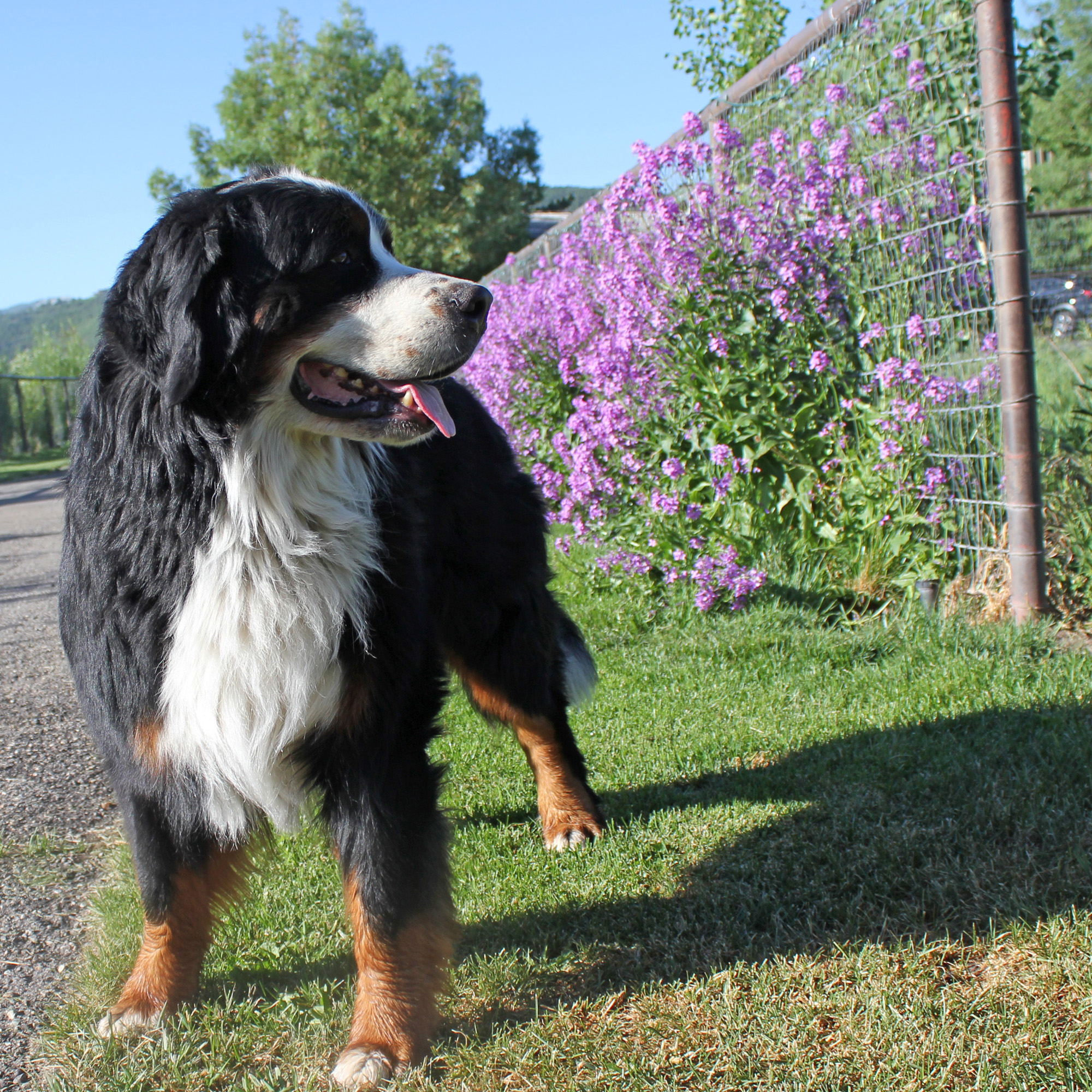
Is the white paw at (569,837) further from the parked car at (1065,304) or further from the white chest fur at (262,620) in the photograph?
the parked car at (1065,304)

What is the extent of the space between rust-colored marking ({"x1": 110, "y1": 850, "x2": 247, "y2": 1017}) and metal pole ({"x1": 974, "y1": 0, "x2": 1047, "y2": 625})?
3248 mm

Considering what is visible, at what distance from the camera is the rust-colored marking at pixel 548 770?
3006mm

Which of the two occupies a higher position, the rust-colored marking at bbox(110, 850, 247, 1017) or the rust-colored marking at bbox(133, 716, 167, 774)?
the rust-colored marking at bbox(133, 716, 167, 774)

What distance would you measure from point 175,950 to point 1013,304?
375cm

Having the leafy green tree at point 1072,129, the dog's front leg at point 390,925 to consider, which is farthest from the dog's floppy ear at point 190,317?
the leafy green tree at point 1072,129

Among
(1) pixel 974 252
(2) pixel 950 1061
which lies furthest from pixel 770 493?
(2) pixel 950 1061

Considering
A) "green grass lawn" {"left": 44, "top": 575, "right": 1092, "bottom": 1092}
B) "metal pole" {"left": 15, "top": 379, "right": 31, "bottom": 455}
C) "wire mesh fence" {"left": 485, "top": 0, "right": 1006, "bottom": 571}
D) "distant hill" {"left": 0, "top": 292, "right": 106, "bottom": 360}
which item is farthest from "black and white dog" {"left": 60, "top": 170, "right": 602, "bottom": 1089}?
"distant hill" {"left": 0, "top": 292, "right": 106, "bottom": 360}

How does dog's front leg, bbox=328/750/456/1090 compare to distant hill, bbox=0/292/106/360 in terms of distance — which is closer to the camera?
dog's front leg, bbox=328/750/456/1090

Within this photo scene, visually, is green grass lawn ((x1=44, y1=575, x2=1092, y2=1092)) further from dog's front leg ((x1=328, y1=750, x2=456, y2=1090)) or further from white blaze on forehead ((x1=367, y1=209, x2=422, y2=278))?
white blaze on forehead ((x1=367, y1=209, x2=422, y2=278))

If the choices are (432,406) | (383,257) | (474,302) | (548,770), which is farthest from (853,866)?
(383,257)

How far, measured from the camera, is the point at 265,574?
6.72 feet

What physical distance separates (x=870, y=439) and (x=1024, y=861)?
2.38 meters

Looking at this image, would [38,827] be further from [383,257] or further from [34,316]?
[34,316]

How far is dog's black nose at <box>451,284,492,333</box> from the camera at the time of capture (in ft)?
7.13
